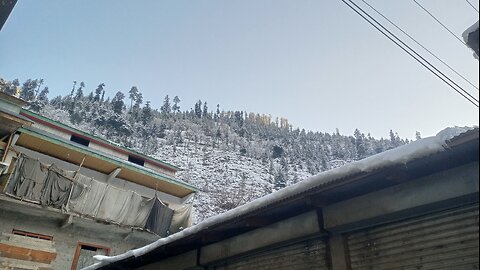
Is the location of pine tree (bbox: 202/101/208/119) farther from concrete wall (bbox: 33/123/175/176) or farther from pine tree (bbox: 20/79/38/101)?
concrete wall (bbox: 33/123/175/176)

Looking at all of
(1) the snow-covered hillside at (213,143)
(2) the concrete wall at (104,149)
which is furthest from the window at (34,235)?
(1) the snow-covered hillside at (213,143)

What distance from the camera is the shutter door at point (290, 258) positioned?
19.6 ft

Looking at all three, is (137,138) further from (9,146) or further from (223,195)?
(9,146)

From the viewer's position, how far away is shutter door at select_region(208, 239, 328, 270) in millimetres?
5966

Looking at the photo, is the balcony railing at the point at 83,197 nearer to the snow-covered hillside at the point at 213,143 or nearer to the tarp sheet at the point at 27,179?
the tarp sheet at the point at 27,179

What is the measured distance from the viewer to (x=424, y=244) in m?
4.68

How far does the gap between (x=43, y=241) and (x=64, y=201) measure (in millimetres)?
1897

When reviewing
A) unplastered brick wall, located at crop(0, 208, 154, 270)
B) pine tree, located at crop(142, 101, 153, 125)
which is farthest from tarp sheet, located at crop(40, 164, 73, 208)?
pine tree, located at crop(142, 101, 153, 125)

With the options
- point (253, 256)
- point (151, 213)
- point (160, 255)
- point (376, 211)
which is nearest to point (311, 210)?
point (376, 211)

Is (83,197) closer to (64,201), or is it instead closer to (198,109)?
(64,201)

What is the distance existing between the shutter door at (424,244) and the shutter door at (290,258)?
64cm

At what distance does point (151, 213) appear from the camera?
18.3 metres

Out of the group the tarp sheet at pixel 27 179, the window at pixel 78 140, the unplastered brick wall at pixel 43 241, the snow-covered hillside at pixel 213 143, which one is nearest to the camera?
the tarp sheet at pixel 27 179

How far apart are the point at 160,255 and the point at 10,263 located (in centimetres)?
927
